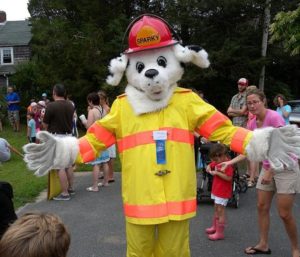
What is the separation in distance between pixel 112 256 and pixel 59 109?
308 centimetres

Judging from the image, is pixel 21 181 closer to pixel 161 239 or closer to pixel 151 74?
pixel 161 239

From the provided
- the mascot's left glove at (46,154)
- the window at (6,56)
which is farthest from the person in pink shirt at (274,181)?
A: the window at (6,56)

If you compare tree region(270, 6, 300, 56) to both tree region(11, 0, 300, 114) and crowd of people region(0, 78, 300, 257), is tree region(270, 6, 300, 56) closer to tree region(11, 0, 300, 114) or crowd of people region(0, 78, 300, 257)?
crowd of people region(0, 78, 300, 257)

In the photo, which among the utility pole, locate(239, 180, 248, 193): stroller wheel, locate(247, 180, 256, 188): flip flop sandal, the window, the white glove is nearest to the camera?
the white glove

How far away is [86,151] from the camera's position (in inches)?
144

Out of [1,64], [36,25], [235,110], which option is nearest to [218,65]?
[36,25]

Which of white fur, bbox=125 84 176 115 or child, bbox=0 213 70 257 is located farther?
white fur, bbox=125 84 176 115

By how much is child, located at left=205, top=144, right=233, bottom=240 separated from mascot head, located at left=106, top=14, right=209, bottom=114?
2085 millimetres

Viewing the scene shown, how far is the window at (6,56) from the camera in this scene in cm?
3525

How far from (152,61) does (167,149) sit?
701 millimetres

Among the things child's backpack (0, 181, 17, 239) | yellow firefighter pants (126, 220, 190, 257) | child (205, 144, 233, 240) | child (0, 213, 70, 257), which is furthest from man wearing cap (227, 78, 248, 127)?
child (0, 213, 70, 257)

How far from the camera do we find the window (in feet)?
116

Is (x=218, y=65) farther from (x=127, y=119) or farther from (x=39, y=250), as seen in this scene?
(x=39, y=250)

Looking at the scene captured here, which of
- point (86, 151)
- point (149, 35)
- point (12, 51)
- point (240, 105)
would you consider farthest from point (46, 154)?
point (12, 51)
